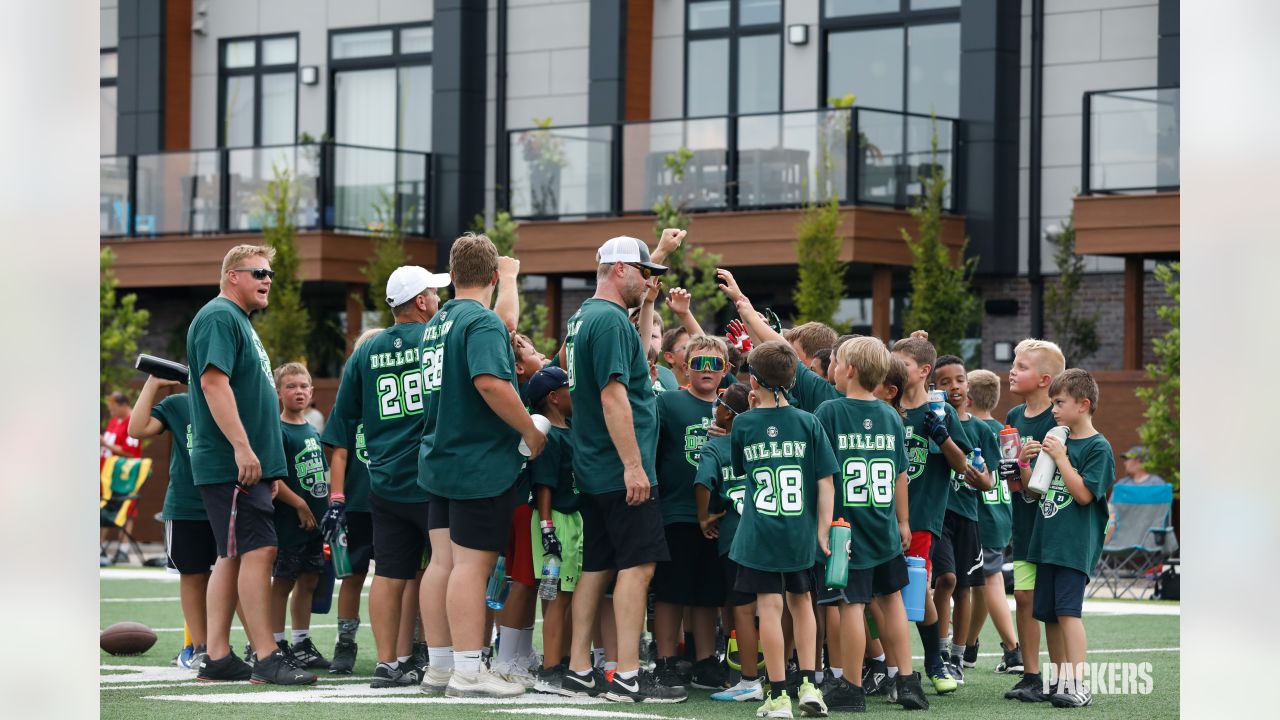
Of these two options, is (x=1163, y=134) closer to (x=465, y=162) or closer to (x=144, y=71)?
(x=465, y=162)

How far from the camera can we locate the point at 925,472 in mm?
8797

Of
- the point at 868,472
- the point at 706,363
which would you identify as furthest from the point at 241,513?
the point at 868,472

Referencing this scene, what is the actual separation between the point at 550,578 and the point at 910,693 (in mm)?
1795

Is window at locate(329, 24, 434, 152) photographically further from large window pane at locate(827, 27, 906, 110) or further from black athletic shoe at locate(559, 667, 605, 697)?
black athletic shoe at locate(559, 667, 605, 697)

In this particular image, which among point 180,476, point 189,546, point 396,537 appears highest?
point 180,476

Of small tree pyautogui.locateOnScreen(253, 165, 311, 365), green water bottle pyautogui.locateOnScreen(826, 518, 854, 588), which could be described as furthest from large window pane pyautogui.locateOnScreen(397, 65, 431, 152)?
green water bottle pyautogui.locateOnScreen(826, 518, 854, 588)

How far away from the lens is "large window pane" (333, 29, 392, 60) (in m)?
28.0

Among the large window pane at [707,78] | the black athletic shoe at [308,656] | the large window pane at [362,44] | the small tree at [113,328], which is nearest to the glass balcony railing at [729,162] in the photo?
the large window pane at [707,78]

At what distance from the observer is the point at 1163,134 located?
20453 mm

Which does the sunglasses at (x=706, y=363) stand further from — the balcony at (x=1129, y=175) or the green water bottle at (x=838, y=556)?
the balcony at (x=1129, y=175)

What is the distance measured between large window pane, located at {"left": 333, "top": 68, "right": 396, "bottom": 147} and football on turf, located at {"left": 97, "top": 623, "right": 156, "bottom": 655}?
1865cm

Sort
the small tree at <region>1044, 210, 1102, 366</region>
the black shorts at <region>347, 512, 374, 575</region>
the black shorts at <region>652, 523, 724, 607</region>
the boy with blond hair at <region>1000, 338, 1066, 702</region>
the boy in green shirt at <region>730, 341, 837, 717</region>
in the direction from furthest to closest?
1. the small tree at <region>1044, 210, 1102, 366</region>
2. the black shorts at <region>347, 512, 374, 575</region>
3. the black shorts at <region>652, 523, 724, 607</region>
4. the boy with blond hair at <region>1000, 338, 1066, 702</region>
5. the boy in green shirt at <region>730, 341, 837, 717</region>

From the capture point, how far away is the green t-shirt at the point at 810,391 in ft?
28.6

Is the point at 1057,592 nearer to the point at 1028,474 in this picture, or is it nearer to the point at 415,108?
the point at 1028,474
